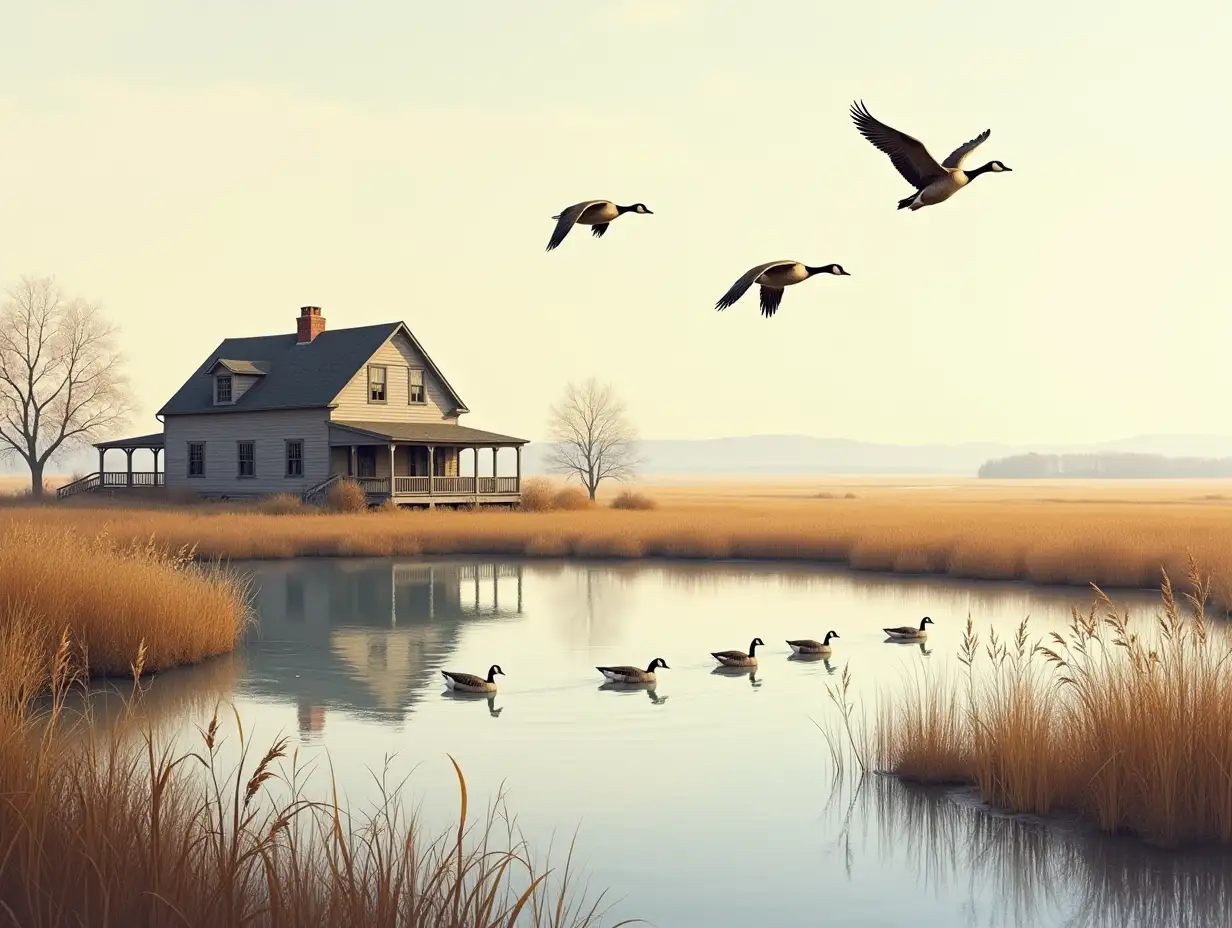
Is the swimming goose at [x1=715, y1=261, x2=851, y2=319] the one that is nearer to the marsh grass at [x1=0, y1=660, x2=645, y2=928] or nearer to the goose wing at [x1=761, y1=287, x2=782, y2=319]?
the goose wing at [x1=761, y1=287, x2=782, y2=319]

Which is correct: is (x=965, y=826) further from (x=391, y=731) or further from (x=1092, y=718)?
(x=391, y=731)

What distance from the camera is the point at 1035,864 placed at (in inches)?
414

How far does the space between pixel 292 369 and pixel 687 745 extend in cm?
4840

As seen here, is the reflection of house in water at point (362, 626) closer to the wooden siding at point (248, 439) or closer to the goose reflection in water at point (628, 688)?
the goose reflection in water at point (628, 688)

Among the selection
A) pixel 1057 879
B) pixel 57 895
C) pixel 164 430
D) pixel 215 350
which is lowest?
pixel 1057 879

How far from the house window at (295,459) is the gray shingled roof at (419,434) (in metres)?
2.36

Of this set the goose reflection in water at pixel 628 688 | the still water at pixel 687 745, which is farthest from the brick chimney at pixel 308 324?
the goose reflection in water at pixel 628 688

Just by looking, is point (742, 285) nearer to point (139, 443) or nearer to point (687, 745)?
point (687, 745)

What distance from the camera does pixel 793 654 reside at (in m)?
22.3

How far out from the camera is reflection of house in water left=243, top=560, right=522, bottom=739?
1873 centimetres

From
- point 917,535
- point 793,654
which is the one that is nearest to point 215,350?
point 917,535

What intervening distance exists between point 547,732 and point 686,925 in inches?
274

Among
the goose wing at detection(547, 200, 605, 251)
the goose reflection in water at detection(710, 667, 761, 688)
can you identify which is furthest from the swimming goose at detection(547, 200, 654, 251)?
the goose reflection in water at detection(710, 667, 761, 688)

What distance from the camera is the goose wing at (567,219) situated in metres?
6.78
